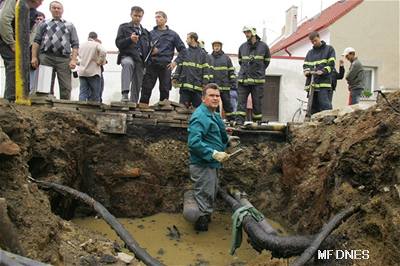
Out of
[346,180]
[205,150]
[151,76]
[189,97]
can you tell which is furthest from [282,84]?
[346,180]

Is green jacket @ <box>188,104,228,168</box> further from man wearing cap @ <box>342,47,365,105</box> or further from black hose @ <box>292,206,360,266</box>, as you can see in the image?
man wearing cap @ <box>342,47,365,105</box>

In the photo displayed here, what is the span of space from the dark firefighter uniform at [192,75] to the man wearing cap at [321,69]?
1.81 metres

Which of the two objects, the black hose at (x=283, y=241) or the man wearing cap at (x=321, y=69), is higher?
the man wearing cap at (x=321, y=69)

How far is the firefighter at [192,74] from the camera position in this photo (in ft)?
23.9

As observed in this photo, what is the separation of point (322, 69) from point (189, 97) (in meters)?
2.35

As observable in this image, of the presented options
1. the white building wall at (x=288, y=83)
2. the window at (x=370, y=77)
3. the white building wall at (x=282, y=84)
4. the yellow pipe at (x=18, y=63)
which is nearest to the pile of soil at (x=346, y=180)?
the yellow pipe at (x=18, y=63)

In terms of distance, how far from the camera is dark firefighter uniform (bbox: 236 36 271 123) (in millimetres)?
7312

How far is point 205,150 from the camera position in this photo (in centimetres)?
533

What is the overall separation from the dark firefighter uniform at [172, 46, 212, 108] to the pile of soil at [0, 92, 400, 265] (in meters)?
1.23

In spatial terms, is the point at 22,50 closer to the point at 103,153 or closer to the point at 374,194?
the point at 103,153

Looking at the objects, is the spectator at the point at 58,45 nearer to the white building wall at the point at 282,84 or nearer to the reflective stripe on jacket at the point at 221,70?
the reflective stripe on jacket at the point at 221,70

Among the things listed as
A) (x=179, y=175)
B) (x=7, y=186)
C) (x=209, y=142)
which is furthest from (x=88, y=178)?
(x=7, y=186)

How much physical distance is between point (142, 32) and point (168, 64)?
684mm

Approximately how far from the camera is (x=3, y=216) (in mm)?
2369
